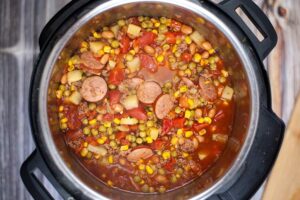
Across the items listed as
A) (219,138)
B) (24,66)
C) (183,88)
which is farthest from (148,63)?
(24,66)

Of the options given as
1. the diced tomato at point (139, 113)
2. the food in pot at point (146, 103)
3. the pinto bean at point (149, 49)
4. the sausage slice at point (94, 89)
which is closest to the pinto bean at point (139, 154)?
the food in pot at point (146, 103)

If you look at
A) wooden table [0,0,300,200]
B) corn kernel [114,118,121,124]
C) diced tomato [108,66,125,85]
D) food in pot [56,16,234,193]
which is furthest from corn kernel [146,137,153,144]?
wooden table [0,0,300,200]

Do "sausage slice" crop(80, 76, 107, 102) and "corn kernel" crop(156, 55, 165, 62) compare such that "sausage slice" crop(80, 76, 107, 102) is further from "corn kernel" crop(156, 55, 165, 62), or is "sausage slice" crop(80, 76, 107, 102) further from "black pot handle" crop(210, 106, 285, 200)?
"black pot handle" crop(210, 106, 285, 200)

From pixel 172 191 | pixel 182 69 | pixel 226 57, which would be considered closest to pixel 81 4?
pixel 182 69

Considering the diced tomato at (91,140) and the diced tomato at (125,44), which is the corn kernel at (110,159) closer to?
the diced tomato at (91,140)

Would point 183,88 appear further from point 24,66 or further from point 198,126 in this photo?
point 24,66
